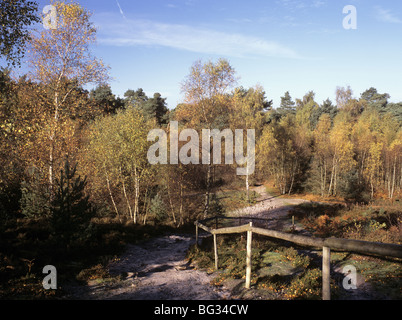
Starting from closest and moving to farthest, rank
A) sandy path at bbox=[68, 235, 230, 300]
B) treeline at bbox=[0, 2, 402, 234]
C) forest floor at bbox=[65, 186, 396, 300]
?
forest floor at bbox=[65, 186, 396, 300] → sandy path at bbox=[68, 235, 230, 300] → treeline at bbox=[0, 2, 402, 234]

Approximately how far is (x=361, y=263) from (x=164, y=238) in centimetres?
1235

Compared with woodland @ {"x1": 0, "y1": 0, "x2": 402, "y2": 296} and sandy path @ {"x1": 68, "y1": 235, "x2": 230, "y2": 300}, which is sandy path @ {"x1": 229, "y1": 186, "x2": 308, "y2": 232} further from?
sandy path @ {"x1": 68, "y1": 235, "x2": 230, "y2": 300}

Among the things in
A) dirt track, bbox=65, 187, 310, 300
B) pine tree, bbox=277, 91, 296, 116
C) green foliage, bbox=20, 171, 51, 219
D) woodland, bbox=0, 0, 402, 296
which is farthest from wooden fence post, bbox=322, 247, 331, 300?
Answer: pine tree, bbox=277, 91, 296, 116

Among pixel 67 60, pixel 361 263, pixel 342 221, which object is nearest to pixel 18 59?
pixel 67 60

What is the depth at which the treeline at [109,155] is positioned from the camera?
12.5 m

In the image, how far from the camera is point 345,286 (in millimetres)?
6098

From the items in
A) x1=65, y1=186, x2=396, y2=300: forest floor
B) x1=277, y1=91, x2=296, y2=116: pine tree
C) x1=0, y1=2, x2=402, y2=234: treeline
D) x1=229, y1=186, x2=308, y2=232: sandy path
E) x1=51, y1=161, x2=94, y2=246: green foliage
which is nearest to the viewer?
x1=65, y1=186, x2=396, y2=300: forest floor

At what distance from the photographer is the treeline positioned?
12484 mm

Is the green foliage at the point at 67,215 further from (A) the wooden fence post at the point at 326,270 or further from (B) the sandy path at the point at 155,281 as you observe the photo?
(A) the wooden fence post at the point at 326,270

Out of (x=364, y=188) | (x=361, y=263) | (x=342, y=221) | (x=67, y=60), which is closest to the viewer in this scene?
(x=361, y=263)

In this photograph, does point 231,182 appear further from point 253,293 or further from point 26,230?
point 253,293

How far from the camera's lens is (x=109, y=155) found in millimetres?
19312

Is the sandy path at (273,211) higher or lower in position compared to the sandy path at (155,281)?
lower

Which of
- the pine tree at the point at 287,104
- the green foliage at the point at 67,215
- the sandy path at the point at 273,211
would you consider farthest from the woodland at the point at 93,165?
the pine tree at the point at 287,104
